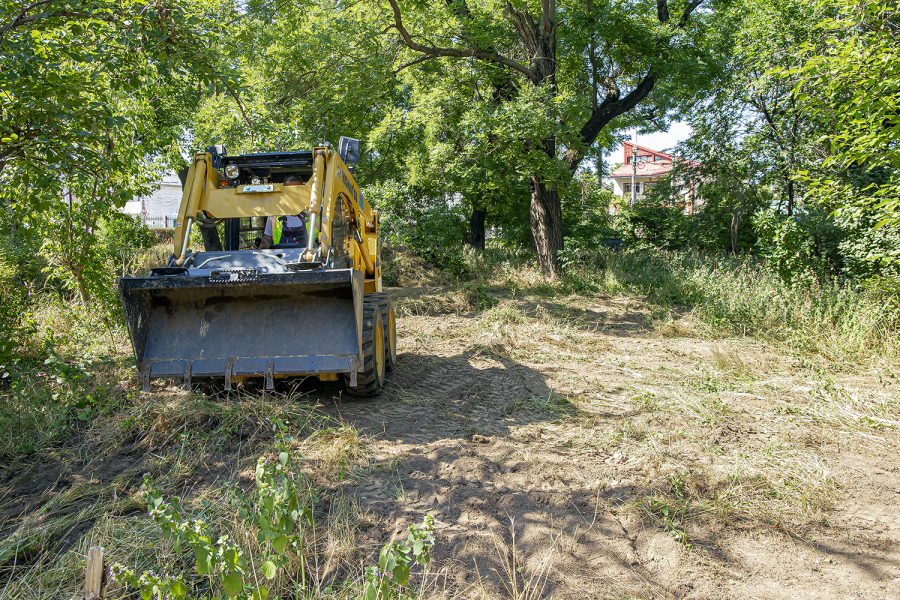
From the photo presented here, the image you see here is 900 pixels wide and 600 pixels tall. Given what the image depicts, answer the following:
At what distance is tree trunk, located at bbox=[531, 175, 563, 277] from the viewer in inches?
576

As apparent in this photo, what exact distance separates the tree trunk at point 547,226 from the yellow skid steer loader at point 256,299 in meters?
9.42

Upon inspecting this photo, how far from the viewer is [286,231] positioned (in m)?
6.05

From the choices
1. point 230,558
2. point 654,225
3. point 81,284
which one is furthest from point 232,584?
point 654,225

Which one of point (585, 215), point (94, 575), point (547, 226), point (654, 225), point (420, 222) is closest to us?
point (94, 575)

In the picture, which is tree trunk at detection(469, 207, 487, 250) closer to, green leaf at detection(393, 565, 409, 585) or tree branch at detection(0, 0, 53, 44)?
tree branch at detection(0, 0, 53, 44)

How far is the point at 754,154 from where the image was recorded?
51.5 feet

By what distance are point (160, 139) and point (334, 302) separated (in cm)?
384

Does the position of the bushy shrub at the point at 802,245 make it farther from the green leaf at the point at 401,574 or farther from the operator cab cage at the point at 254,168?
the green leaf at the point at 401,574

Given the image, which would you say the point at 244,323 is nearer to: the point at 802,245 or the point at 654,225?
the point at 802,245

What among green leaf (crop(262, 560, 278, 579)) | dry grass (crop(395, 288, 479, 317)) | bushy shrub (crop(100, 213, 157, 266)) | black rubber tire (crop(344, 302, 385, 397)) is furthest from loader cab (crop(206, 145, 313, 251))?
dry grass (crop(395, 288, 479, 317))

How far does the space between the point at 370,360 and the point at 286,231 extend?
1.66m

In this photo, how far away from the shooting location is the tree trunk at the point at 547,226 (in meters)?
14.6

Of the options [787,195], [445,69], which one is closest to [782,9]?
[787,195]

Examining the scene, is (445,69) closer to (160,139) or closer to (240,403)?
(160,139)
